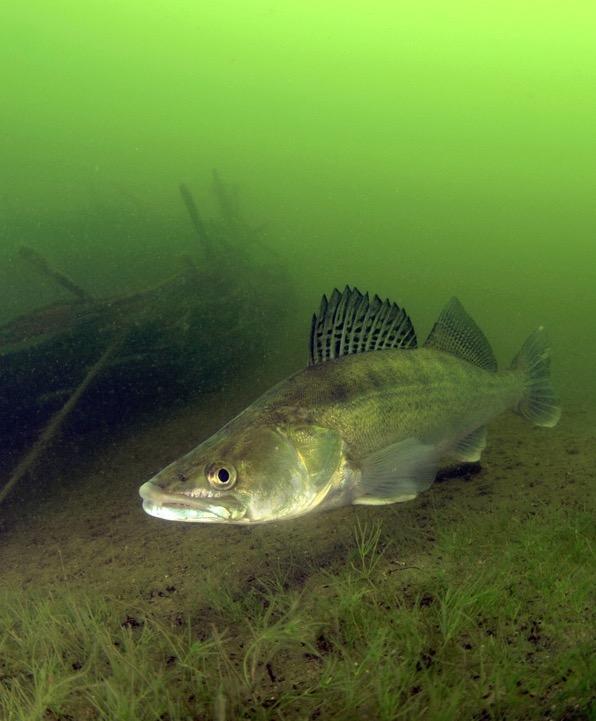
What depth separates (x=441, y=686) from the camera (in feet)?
Result: 6.38

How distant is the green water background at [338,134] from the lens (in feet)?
107

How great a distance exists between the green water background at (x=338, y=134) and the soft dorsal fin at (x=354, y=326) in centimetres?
1822

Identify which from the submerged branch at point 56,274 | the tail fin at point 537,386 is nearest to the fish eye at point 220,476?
the tail fin at point 537,386

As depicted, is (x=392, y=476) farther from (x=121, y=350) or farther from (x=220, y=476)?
(x=121, y=350)

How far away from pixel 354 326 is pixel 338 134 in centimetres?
8973

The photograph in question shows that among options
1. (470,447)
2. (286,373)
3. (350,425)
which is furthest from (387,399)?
(286,373)

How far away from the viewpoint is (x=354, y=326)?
3801mm

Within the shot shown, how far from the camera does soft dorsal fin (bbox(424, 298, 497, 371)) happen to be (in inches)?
172

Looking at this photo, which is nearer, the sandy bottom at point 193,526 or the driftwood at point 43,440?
the sandy bottom at point 193,526

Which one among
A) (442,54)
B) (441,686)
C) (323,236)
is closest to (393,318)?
(441,686)

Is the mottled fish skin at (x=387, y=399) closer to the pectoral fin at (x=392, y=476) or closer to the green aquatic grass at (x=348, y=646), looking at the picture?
the pectoral fin at (x=392, y=476)

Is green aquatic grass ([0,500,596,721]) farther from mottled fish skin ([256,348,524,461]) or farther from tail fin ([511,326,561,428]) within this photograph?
tail fin ([511,326,561,428])

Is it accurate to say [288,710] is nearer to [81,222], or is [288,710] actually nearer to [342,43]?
[81,222]

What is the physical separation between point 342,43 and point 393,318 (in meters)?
102
